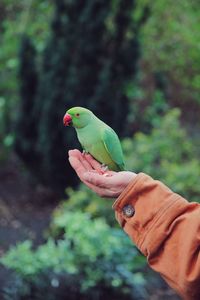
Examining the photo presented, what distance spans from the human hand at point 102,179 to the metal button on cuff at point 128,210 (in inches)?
3.8

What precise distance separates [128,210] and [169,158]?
3.34 meters

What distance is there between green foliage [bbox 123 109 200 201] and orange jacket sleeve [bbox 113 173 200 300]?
101 inches

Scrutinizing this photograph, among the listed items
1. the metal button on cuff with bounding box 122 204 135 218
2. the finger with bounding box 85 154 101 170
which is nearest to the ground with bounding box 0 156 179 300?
the finger with bounding box 85 154 101 170

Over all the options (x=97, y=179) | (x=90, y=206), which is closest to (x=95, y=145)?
(x=97, y=179)

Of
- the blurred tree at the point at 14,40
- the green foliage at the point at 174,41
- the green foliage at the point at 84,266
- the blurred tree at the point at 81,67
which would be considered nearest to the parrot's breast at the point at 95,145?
the green foliage at the point at 84,266

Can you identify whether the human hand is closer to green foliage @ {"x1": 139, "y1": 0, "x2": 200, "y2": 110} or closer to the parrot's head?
the parrot's head

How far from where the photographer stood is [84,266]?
10.4ft

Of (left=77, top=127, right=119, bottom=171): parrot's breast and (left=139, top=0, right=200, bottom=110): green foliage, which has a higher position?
(left=139, top=0, right=200, bottom=110): green foliage

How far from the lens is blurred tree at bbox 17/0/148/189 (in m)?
5.22

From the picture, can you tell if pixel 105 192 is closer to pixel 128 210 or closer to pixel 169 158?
pixel 128 210

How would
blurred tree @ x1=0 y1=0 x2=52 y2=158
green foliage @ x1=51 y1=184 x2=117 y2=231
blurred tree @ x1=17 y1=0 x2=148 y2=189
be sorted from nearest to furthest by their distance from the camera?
1. green foliage @ x1=51 y1=184 x2=117 y2=231
2. blurred tree @ x1=17 y1=0 x2=148 y2=189
3. blurred tree @ x1=0 y1=0 x2=52 y2=158

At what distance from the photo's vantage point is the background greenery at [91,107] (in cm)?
315

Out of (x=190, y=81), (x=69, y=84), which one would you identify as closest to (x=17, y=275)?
(x=69, y=84)

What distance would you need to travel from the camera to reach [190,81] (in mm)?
7234
